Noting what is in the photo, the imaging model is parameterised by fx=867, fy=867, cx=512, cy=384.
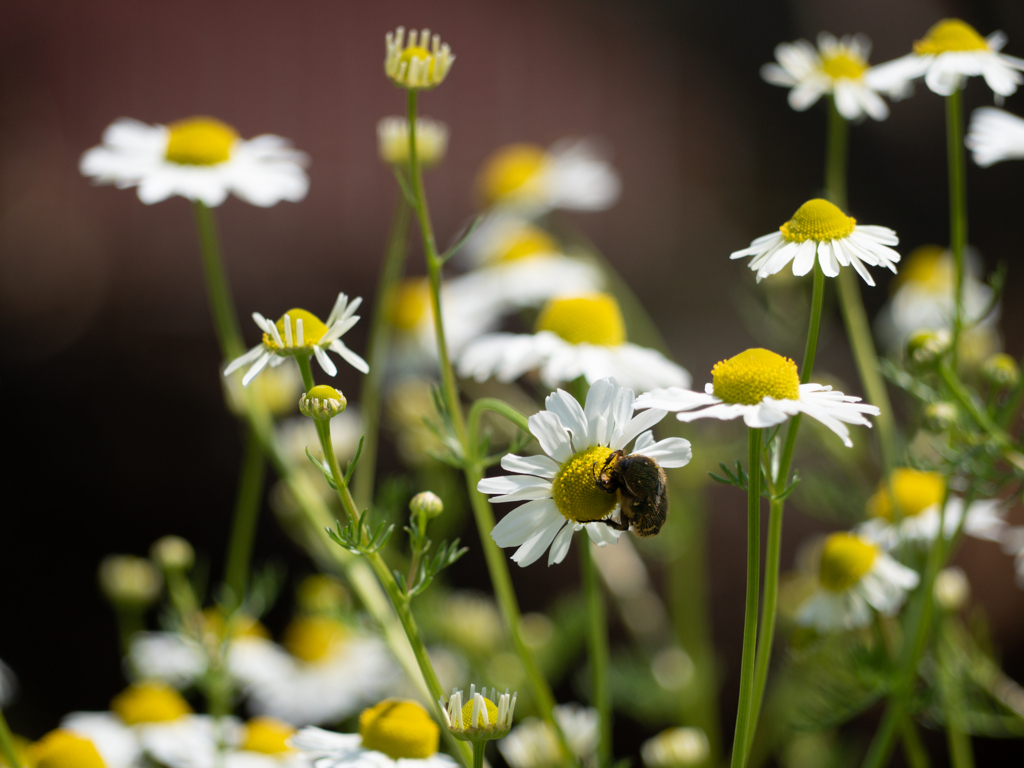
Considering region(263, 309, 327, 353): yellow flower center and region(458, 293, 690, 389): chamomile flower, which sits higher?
region(263, 309, 327, 353): yellow flower center

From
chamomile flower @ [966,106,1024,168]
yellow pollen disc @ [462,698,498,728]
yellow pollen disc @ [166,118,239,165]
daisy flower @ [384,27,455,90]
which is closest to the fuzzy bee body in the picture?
yellow pollen disc @ [462,698,498,728]

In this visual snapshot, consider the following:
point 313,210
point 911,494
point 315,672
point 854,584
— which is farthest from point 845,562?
point 313,210

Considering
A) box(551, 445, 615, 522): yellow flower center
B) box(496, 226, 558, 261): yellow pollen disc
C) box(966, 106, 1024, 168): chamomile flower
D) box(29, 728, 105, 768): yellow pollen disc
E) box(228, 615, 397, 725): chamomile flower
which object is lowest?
box(228, 615, 397, 725): chamomile flower

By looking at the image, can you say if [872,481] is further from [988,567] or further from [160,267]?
[160,267]

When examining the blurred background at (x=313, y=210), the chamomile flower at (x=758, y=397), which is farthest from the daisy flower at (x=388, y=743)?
the blurred background at (x=313, y=210)

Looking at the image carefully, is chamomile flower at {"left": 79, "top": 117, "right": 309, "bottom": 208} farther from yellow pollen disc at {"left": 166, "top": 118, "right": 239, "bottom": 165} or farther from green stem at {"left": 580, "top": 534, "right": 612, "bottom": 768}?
green stem at {"left": 580, "top": 534, "right": 612, "bottom": 768}

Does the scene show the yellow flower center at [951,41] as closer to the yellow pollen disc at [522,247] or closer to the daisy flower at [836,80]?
the daisy flower at [836,80]

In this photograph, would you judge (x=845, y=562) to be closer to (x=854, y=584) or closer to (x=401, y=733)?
(x=854, y=584)
